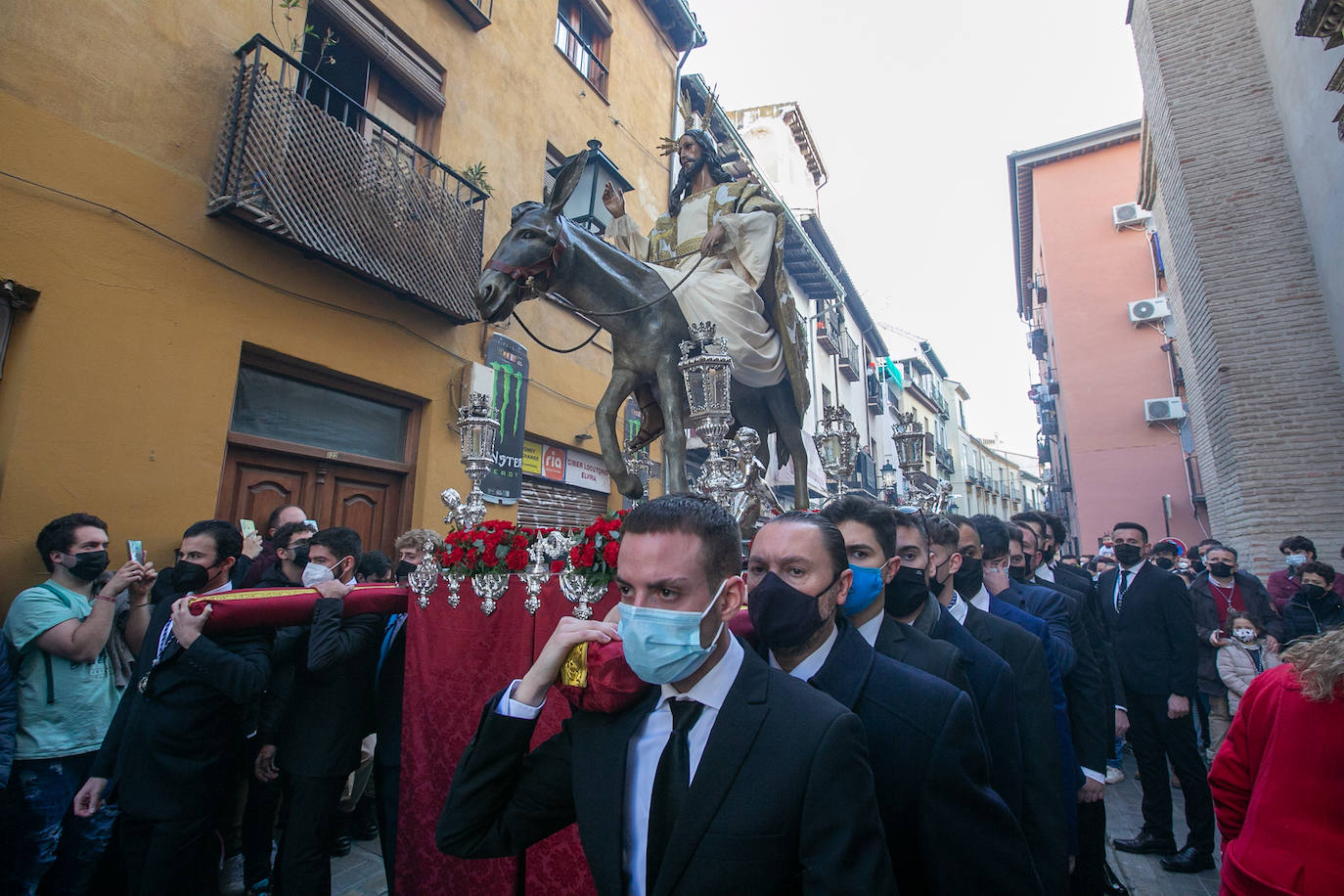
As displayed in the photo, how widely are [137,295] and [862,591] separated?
18.2ft

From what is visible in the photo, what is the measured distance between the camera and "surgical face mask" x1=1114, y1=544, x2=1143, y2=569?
5.43m

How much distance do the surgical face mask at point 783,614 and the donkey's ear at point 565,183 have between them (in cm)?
255

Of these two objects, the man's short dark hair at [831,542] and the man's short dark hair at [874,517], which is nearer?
the man's short dark hair at [831,542]

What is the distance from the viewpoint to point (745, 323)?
412cm

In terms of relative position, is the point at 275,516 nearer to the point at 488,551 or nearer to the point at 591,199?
the point at 488,551

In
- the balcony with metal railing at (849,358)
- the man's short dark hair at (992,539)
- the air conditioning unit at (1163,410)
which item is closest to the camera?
the man's short dark hair at (992,539)

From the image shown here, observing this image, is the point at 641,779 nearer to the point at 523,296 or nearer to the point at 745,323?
the point at 523,296

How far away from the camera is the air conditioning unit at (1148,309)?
19.3 meters

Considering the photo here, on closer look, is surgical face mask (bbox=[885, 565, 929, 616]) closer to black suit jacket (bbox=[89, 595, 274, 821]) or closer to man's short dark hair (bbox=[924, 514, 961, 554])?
man's short dark hair (bbox=[924, 514, 961, 554])

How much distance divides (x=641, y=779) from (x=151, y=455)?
5205 mm

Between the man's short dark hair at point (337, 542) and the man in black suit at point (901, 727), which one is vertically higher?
the man's short dark hair at point (337, 542)

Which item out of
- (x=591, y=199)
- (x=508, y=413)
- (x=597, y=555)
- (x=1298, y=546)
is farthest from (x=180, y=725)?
(x=1298, y=546)

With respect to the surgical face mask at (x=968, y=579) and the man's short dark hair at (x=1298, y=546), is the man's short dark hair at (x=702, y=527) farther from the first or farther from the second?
the man's short dark hair at (x=1298, y=546)

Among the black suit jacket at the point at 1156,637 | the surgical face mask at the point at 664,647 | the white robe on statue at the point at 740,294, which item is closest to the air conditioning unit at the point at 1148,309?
the black suit jacket at the point at 1156,637
